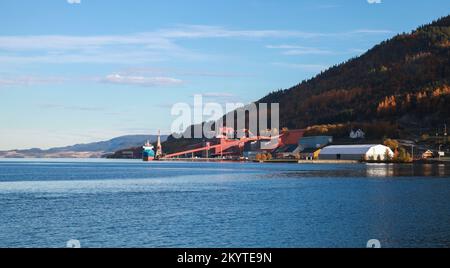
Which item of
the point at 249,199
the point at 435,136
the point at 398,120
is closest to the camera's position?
the point at 249,199

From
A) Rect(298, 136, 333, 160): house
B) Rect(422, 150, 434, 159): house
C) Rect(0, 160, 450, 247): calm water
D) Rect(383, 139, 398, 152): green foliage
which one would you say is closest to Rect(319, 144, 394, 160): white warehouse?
Rect(383, 139, 398, 152): green foliage

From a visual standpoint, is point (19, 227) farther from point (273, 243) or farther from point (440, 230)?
point (440, 230)

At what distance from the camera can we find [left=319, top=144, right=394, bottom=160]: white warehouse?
508 ft

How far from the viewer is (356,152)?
159 metres

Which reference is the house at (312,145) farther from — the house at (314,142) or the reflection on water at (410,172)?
the reflection on water at (410,172)

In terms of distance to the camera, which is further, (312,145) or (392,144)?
(312,145)

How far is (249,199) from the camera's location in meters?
48.9

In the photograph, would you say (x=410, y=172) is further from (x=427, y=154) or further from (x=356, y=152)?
(x=356, y=152)

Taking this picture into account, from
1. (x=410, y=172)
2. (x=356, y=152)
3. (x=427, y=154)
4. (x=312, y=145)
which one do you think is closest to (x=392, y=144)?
(x=356, y=152)

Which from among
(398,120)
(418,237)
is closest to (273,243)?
(418,237)

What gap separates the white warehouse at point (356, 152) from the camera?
15488 centimetres

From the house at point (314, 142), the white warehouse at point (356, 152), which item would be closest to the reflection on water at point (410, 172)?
the white warehouse at point (356, 152)
